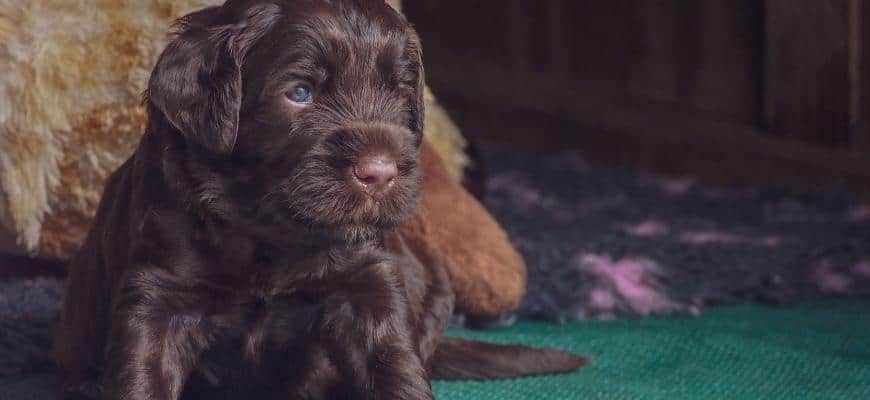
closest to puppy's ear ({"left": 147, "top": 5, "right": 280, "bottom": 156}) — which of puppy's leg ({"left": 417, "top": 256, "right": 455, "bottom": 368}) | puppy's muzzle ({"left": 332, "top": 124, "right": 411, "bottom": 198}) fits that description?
puppy's muzzle ({"left": 332, "top": 124, "right": 411, "bottom": 198})

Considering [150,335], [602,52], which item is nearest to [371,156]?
[150,335]

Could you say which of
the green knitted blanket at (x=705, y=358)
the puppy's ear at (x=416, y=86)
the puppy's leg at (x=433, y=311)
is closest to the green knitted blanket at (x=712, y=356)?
the green knitted blanket at (x=705, y=358)

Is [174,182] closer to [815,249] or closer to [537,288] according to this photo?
[537,288]

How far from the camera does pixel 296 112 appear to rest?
1.89 meters

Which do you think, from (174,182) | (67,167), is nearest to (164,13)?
(67,167)

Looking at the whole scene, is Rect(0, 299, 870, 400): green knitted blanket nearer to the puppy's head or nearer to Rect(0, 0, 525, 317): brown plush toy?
Rect(0, 0, 525, 317): brown plush toy

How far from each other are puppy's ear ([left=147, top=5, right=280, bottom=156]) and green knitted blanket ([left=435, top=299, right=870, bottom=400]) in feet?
2.47

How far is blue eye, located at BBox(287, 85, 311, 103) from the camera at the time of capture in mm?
1897

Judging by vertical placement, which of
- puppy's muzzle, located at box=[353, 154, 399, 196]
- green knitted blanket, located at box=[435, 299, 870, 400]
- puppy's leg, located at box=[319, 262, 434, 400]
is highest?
puppy's muzzle, located at box=[353, 154, 399, 196]

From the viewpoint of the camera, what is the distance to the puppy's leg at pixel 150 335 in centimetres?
188

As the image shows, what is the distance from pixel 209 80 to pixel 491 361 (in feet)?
3.00

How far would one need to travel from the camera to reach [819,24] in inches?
158

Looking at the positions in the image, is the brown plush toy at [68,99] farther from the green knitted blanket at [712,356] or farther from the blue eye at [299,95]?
the blue eye at [299,95]

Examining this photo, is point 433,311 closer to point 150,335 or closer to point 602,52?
point 150,335
